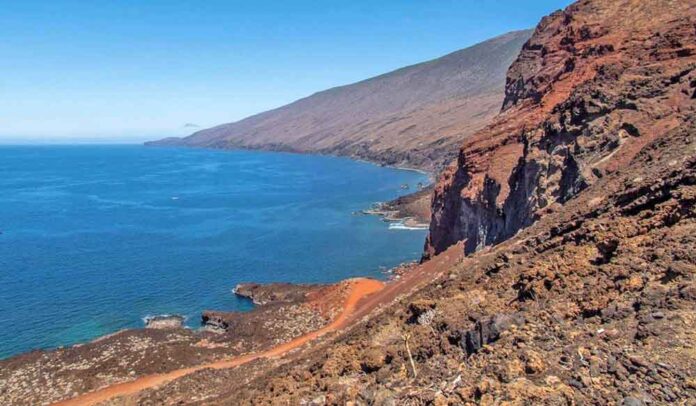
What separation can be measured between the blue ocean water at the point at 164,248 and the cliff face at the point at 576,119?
19.3 meters

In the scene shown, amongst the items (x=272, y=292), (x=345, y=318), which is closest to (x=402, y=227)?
(x=272, y=292)

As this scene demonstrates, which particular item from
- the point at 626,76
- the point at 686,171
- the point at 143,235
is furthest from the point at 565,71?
the point at 143,235

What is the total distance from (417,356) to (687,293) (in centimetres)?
582

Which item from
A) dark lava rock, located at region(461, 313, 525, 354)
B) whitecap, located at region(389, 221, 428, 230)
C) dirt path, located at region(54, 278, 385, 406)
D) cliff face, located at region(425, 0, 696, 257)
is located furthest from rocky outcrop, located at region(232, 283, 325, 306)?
dark lava rock, located at region(461, 313, 525, 354)

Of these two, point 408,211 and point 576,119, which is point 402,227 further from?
point 576,119

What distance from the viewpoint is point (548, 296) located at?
11797mm

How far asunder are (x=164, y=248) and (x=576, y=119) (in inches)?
2213

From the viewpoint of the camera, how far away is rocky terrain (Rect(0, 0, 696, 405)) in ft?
29.2

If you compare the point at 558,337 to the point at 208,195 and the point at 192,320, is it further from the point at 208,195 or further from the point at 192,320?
the point at 208,195

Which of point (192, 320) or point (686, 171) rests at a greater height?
point (686, 171)

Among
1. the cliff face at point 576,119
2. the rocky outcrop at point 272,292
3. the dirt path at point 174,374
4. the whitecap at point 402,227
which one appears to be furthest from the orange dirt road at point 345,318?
the whitecap at point 402,227

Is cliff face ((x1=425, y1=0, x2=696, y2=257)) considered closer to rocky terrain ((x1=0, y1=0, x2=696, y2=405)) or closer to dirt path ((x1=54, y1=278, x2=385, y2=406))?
rocky terrain ((x1=0, y1=0, x2=696, y2=405))

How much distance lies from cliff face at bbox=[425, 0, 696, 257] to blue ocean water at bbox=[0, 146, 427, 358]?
63.4 ft

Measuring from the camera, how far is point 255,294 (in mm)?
49656
